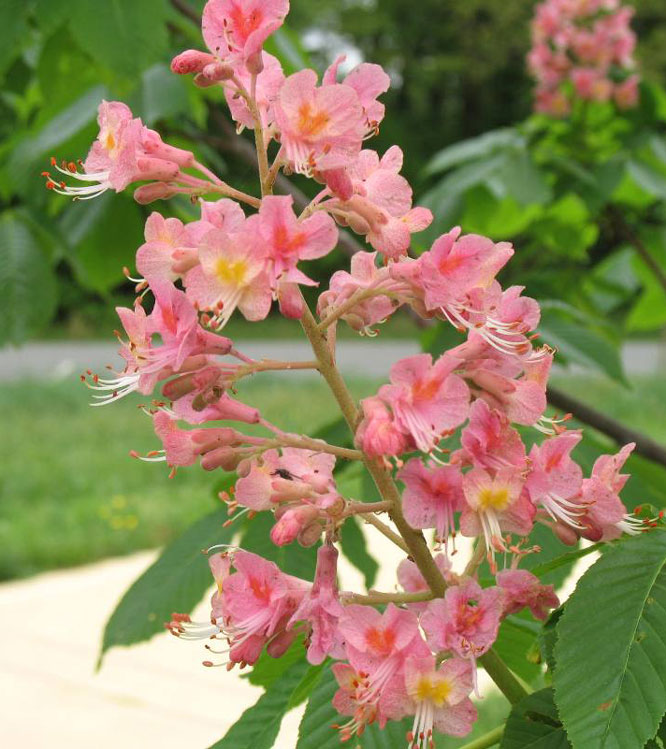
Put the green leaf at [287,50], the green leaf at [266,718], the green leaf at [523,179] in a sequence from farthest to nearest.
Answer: the green leaf at [523,179], the green leaf at [287,50], the green leaf at [266,718]

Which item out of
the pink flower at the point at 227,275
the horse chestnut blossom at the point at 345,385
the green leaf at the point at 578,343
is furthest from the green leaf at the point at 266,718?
the green leaf at the point at 578,343

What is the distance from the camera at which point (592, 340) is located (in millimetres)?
1687

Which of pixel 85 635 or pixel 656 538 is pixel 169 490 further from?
pixel 656 538

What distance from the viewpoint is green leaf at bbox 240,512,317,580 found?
3.89 feet

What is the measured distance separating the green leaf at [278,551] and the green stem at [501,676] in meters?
0.37

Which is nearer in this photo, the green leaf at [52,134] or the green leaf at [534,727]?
the green leaf at [534,727]

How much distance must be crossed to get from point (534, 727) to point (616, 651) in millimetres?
108

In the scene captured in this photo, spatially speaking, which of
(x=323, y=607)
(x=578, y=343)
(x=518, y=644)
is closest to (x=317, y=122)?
(x=323, y=607)

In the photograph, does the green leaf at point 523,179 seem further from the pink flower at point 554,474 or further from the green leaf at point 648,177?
the pink flower at point 554,474

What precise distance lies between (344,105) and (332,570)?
308 mm

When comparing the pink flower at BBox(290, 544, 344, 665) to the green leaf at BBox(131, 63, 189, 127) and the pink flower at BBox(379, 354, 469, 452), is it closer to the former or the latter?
the pink flower at BBox(379, 354, 469, 452)

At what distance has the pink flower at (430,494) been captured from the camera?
73cm

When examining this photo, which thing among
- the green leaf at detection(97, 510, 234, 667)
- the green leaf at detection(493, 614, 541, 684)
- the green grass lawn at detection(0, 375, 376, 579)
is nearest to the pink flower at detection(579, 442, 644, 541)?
the green leaf at detection(493, 614, 541, 684)

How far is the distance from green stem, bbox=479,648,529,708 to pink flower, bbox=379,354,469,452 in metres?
0.21
